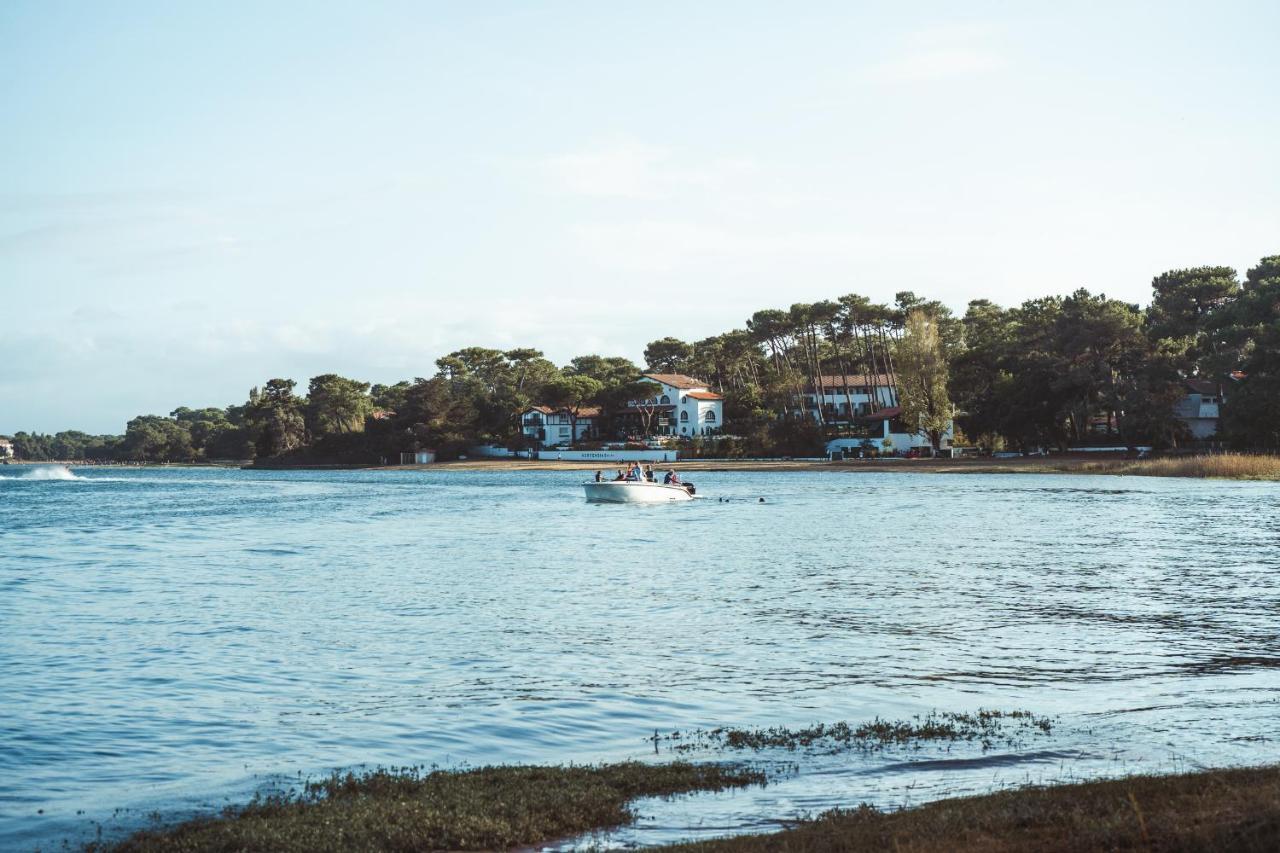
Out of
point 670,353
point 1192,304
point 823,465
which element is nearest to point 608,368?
point 670,353

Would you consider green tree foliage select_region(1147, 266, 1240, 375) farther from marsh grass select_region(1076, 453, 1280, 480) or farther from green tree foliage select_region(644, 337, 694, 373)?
green tree foliage select_region(644, 337, 694, 373)

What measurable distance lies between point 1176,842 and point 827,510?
5444 cm

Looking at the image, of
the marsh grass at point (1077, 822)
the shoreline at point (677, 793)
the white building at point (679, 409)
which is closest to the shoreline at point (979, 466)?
the white building at point (679, 409)

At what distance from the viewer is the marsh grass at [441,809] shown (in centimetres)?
941

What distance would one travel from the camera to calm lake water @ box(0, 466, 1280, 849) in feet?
Result: 39.5

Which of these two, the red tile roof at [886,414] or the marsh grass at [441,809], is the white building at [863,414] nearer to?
the red tile roof at [886,414]

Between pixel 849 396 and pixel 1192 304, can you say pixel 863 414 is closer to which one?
pixel 849 396

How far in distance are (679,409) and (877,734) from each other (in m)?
145

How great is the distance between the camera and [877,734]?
1329 cm

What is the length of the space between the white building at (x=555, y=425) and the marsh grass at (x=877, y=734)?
150213mm

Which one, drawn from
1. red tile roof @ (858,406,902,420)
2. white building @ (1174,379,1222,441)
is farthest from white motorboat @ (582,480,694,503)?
white building @ (1174,379,1222,441)

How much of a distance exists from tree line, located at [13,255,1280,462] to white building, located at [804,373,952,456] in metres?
0.94

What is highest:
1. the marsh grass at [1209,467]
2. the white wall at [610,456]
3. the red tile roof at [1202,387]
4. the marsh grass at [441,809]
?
the red tile roof at [1202,387]

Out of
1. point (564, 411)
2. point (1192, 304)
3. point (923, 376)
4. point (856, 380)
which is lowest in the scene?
point (564, 411)
